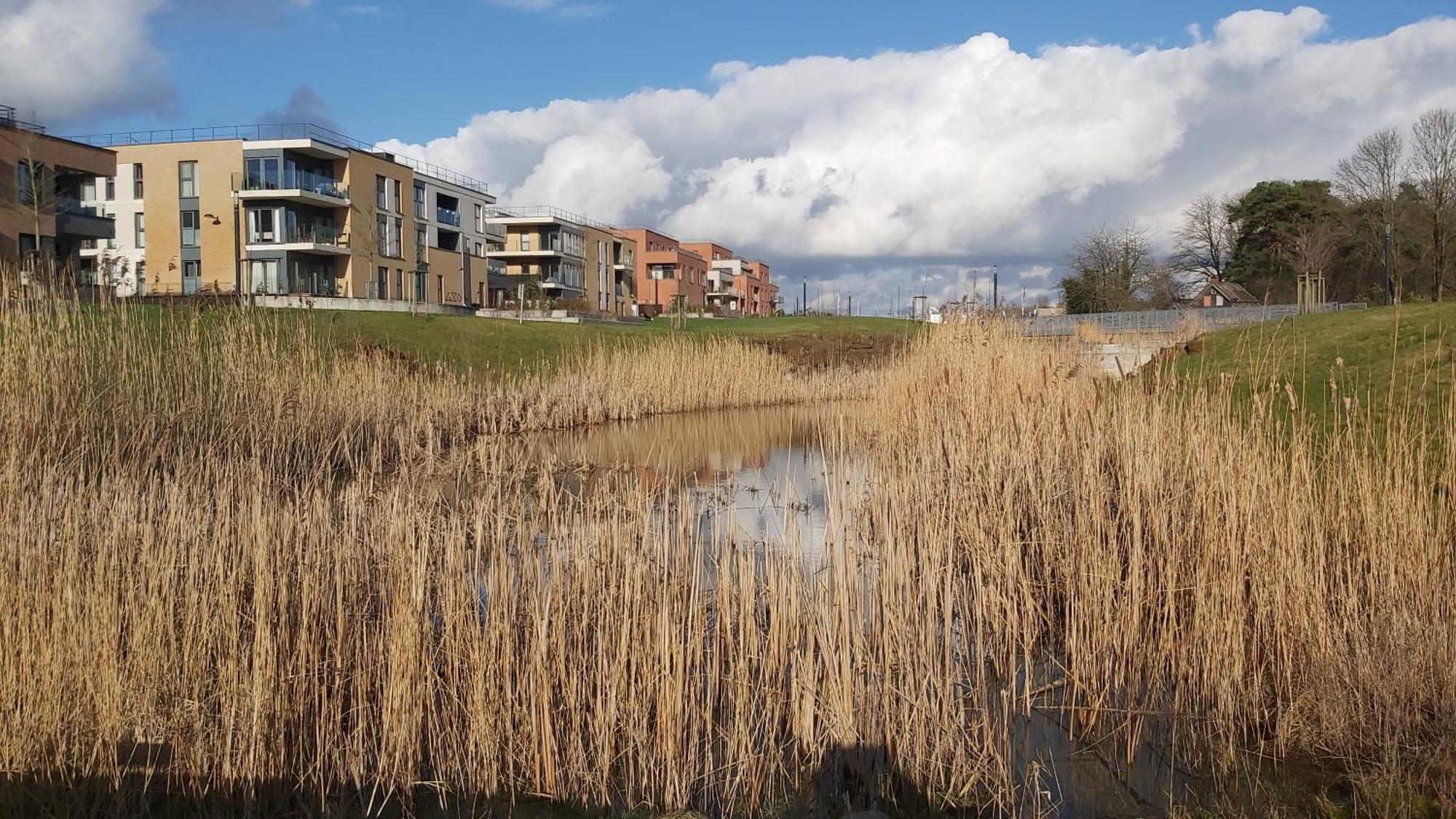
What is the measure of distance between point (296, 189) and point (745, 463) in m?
34.6

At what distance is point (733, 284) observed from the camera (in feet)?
326

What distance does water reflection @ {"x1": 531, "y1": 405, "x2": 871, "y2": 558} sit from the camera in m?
6.12

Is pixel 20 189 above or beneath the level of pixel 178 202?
beneath

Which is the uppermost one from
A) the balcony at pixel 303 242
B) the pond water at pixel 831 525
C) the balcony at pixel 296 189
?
the balcony at pixel 296 189

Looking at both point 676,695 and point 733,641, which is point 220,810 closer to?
point 676,695

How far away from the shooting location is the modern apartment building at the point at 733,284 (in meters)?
91.8

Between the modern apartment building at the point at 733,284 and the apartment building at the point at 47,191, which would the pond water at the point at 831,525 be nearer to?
the apartment building at the point at 47,191

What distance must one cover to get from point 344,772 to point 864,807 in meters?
1.78

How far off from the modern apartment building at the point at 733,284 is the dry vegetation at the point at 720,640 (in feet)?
268

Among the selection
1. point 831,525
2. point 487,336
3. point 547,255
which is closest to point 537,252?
point 547,255

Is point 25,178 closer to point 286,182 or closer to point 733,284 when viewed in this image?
point 286,182

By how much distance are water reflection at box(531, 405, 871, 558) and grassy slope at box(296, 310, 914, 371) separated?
311 cm

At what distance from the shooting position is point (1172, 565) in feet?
14.9

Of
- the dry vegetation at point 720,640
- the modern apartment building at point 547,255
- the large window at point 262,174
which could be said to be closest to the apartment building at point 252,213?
the large window at point 262,174
